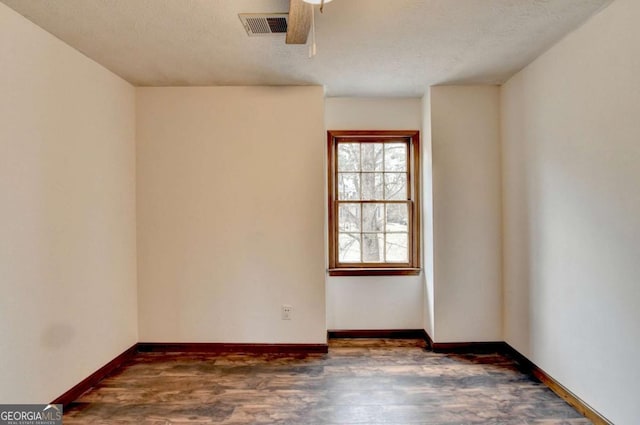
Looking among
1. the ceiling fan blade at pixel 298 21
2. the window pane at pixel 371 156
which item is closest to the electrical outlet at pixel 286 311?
the window pane at pixel 371 156

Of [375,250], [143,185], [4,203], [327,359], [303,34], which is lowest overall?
[327,359]

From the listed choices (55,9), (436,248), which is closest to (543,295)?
(436,248)

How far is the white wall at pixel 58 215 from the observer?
186cm

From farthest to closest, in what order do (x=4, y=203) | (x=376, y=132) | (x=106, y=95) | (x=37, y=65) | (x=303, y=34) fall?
(x=376, y=132), (x=106, y=95), (x=37, y=65), (x=4, y=203), (x=303, y=34)

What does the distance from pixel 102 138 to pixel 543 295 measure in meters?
3.66

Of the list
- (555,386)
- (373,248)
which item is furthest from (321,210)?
(555,386)

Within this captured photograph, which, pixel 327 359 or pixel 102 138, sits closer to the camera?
pixel 102 138

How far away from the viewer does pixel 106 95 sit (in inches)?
104

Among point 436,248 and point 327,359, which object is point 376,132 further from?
point 327,359

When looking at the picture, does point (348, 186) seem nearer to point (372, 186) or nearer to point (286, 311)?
point (372, 186)

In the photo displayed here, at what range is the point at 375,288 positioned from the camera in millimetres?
3369

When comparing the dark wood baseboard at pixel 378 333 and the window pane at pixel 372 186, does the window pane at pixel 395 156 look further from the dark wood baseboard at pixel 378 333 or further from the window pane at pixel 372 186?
the dark wood baseboard at pixel 378 333

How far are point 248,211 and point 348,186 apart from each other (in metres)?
1.09

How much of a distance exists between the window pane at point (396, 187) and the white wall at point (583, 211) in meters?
1.00
